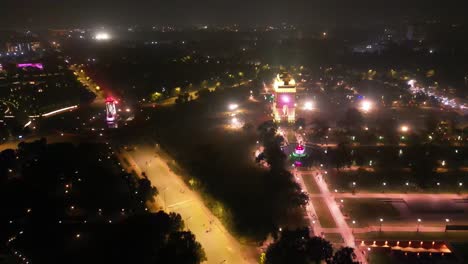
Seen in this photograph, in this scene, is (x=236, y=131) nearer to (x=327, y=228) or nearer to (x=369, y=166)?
(x=369, y=166)

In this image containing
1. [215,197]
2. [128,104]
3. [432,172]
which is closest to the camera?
[215,197]

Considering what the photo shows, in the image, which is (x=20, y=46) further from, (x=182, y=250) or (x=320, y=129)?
(x=182, y=250)

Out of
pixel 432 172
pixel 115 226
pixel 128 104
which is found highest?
pixel 432 172

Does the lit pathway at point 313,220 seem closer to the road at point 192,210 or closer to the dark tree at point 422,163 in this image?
the road at point 192,210

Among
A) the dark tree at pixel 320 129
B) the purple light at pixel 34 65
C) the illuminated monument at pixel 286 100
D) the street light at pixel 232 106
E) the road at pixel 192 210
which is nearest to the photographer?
the road at pixel 192 210

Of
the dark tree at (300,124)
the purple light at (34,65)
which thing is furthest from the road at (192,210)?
the purple light at (34,65)

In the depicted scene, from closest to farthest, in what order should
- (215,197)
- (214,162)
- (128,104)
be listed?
1. (215,197)
2. (214,162)
3. (128,104)

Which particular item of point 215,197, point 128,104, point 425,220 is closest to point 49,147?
point 215,197

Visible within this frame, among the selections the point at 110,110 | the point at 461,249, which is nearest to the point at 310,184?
the point at 461,249
